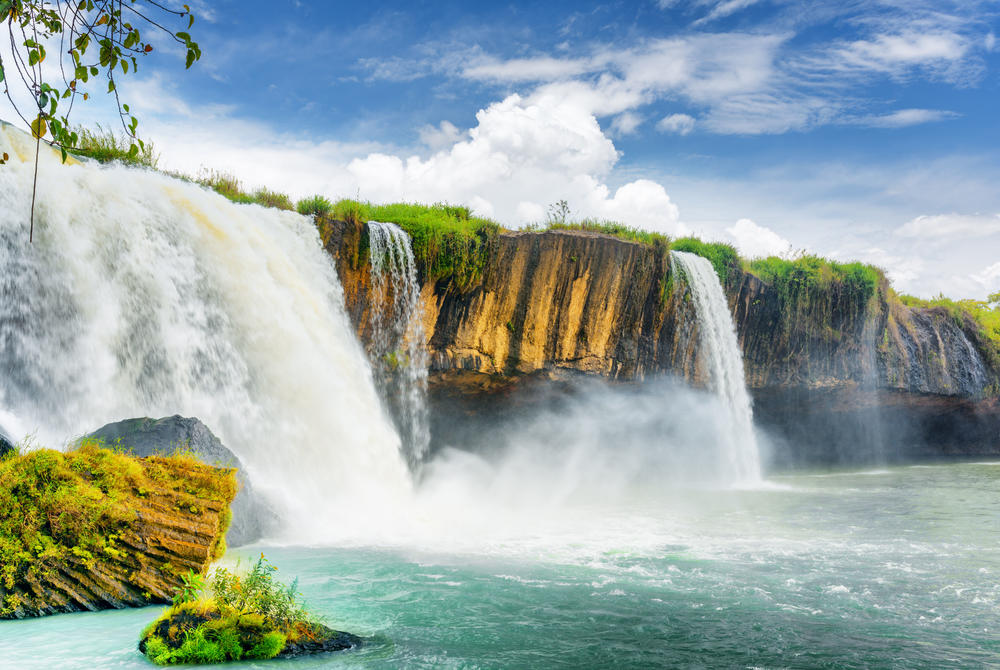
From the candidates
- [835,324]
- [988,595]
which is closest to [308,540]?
[988,595]

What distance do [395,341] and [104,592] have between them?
Answer: 9577 mm

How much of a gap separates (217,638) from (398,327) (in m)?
10.3

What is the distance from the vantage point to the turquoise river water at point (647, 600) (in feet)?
16.2

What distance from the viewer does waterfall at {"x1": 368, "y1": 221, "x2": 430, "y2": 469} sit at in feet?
46.9

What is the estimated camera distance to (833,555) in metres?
8.36

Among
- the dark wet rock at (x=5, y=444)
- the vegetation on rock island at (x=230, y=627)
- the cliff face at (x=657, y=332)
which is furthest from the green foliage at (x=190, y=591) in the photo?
the cliff face at (x=657, y=332)

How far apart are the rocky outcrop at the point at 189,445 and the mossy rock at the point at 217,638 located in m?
2.80

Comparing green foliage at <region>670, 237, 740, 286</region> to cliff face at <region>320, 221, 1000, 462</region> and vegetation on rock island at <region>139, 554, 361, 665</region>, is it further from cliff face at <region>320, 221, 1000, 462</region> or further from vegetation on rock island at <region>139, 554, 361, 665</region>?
vegetation on rock island at <region>139, 554, 361, 665</region>

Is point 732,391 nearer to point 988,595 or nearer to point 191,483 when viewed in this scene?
point 988,595

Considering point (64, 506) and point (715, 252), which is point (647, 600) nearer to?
point (64, 506)

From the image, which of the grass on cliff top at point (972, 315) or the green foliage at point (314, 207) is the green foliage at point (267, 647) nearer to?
the green foliage at point (314, 207)

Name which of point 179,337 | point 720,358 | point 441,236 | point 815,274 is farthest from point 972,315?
point 179,337

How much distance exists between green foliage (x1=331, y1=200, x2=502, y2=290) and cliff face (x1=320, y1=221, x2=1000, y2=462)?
25cm

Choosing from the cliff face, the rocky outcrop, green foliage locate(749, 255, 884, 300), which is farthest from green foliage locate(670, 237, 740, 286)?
the rocky outcrop
